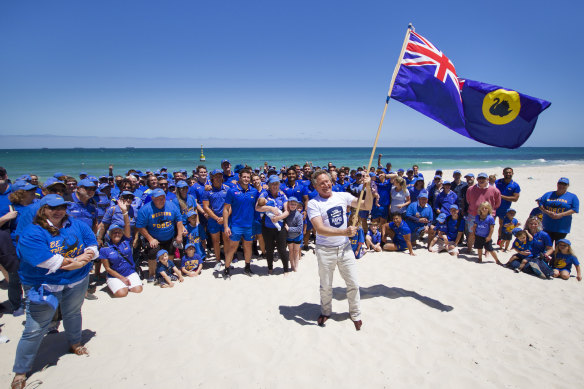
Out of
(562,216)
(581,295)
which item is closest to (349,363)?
(581,295)

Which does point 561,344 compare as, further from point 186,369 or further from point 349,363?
point 186,369

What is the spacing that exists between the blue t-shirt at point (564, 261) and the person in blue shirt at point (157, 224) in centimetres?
755

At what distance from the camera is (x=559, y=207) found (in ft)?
18.7

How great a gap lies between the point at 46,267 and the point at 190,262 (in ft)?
→ 9.77

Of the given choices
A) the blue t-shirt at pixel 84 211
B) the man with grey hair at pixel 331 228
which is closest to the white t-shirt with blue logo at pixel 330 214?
the man with grey hair at pixel 331 228

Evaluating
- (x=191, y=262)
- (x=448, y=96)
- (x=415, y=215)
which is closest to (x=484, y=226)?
(x=415, y=215)

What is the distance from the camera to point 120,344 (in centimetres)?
354

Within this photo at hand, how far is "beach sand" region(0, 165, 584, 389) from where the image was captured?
9.78 ft

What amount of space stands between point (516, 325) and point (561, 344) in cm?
46

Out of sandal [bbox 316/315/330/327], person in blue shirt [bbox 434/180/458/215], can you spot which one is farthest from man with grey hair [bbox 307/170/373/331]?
person in blue shirt [bbox 434/180/458/215]

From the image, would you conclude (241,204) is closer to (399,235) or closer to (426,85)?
(426,85)

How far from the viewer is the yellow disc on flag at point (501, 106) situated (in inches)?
162

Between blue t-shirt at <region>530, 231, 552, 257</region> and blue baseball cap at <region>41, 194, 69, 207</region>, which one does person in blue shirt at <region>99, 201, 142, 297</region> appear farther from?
blue t-shirt at <region>530, 231, 552, 257</region>

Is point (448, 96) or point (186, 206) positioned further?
point (186, 206)
